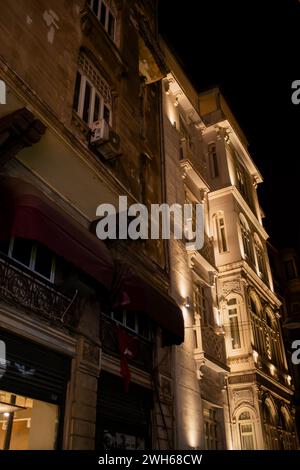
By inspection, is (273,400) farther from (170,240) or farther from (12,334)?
(12,334)

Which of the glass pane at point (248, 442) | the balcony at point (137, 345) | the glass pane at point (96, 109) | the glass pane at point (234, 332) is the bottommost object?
the glass pane at point (248, 442)

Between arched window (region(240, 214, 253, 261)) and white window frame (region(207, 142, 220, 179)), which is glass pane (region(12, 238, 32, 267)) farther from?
white window frame (region(207, 142, 220, 179))

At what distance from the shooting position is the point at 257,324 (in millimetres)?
21562

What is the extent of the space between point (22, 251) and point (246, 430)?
13177mm

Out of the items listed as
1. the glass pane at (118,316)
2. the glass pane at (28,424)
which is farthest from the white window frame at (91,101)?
the glass pane at (28,424)

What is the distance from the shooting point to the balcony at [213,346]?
16258 mm

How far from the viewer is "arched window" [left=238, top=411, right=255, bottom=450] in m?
17.7

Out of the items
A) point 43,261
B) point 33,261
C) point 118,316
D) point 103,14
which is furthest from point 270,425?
point 103,14

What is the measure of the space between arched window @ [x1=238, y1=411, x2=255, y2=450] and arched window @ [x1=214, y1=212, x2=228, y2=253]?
7.60 meters

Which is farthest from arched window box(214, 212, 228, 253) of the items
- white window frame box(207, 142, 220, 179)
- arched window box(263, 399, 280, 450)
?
arched window box(263, 399, 280, 450)

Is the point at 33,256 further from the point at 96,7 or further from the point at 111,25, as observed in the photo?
the point at 111,25

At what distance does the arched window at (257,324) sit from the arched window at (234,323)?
2.98 feet

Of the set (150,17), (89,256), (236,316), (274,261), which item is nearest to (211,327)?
(236,316)

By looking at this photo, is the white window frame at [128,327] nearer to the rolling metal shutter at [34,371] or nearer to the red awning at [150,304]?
the red awning at [150,304]
